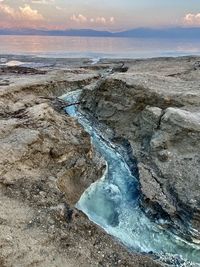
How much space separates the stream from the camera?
17828 millimetres

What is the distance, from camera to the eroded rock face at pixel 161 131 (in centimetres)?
2012

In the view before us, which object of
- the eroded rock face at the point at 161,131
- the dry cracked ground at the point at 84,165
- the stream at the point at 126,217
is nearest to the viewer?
the dry cracked ground at the point at 84,165

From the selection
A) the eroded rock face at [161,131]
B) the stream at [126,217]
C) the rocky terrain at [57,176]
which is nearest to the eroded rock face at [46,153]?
the rocky terrain at [57,176]

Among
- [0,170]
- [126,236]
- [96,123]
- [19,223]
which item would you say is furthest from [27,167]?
[96,123]

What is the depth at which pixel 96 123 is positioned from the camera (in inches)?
1181

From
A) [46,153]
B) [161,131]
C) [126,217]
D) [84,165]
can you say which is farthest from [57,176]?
[161,131]

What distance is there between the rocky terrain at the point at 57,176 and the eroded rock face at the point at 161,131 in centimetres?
8

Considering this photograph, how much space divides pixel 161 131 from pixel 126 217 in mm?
6395

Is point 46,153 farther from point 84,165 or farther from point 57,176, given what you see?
point 84,165

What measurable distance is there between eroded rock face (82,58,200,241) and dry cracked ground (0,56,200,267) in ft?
0.17

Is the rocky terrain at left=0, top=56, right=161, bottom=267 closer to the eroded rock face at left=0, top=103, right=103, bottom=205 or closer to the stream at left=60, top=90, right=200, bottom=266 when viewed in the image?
the eroded rock face at left=0, top=103, right=103, bottom=205

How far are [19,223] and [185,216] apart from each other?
7776mm

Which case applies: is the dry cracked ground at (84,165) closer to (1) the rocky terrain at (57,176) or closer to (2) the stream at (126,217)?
(1) the rocky terrain at (57,176)

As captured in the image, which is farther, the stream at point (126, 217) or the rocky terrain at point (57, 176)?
the stream at point (126, 217)
